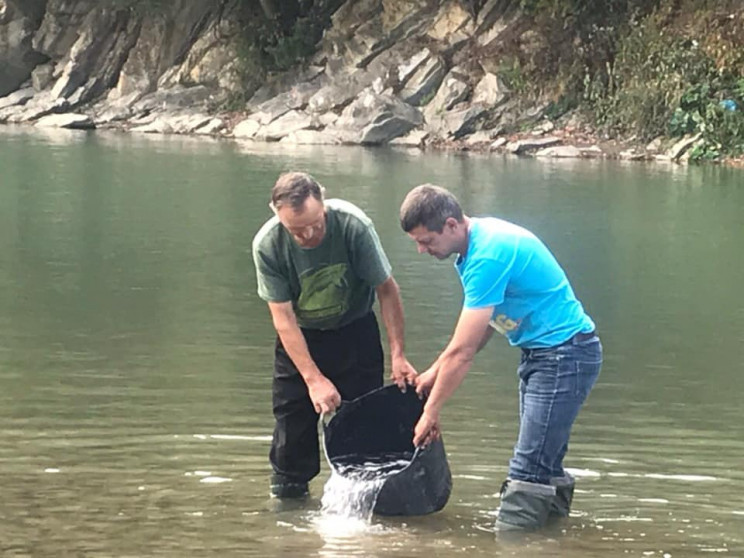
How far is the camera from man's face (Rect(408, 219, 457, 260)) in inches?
213

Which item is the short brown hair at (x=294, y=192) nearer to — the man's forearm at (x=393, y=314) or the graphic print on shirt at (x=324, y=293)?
the graphic print on shirt at (x=324, y=293)

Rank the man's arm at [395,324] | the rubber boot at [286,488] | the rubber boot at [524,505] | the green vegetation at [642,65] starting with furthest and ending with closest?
the green vegetation at [642,65]
the rubber boot at [286,488]
the man's arm at [395,324]
the rubber boot at [524,505]

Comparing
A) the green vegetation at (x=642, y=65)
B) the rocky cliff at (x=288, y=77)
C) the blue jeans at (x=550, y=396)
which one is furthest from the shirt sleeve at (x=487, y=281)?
the rocky cliff at (x=288, y=77)

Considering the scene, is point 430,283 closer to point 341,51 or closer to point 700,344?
point 700,344

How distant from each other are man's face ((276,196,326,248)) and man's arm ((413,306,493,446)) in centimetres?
72

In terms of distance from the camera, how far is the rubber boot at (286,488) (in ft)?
20.7

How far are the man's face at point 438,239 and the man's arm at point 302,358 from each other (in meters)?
0.79

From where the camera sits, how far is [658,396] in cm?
859

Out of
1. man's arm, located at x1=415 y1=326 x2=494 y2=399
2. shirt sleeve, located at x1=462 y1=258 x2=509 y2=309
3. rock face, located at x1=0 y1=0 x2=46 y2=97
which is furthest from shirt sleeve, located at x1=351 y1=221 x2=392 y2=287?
rock face, located at x1=0 y1=0 x2=46 y2=97

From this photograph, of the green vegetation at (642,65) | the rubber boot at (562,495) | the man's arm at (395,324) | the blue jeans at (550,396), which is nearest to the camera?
the blue jeans at (550,396)

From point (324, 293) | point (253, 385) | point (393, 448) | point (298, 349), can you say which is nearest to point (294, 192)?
point (324, 293)

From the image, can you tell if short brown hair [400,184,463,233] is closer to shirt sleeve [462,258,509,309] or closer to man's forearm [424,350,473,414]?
Result: shirt sleeve [462,258,509,309]

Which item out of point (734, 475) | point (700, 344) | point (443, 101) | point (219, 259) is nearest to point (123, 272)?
point (219, 259)

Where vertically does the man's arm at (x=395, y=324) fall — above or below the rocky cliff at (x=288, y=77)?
below
